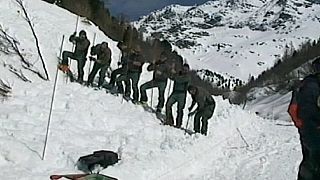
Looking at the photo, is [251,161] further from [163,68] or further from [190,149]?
[163,68]

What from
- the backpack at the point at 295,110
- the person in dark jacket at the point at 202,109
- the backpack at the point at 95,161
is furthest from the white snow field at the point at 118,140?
the backpack at the point at 295,110

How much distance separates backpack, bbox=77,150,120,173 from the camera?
964 centimetres

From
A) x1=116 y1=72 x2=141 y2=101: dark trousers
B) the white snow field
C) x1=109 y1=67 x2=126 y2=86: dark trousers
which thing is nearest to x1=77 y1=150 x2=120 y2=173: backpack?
the white snow field

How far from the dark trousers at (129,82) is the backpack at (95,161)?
6450mm

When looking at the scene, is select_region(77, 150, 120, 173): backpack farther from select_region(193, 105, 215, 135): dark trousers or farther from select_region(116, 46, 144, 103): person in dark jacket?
select_region(116, 46, 144, 103): person in dark jacket

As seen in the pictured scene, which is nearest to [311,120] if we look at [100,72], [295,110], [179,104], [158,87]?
[295,110]

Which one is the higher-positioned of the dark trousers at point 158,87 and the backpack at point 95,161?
the dark trousers at point 158,87

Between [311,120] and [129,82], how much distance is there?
10.9 meters

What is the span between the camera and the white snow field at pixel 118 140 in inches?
387

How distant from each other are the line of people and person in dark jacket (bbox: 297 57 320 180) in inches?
334

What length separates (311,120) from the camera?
613cm

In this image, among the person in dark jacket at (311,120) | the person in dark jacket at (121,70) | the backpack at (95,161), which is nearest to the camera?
the person in dark jacket at (311,120)

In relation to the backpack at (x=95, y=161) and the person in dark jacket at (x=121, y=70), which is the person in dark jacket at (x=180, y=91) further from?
the backpack at (x=95, y=161)

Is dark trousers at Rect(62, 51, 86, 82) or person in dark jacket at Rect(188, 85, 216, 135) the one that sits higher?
dark trousers at Rect(62, 51, 86, 82)
